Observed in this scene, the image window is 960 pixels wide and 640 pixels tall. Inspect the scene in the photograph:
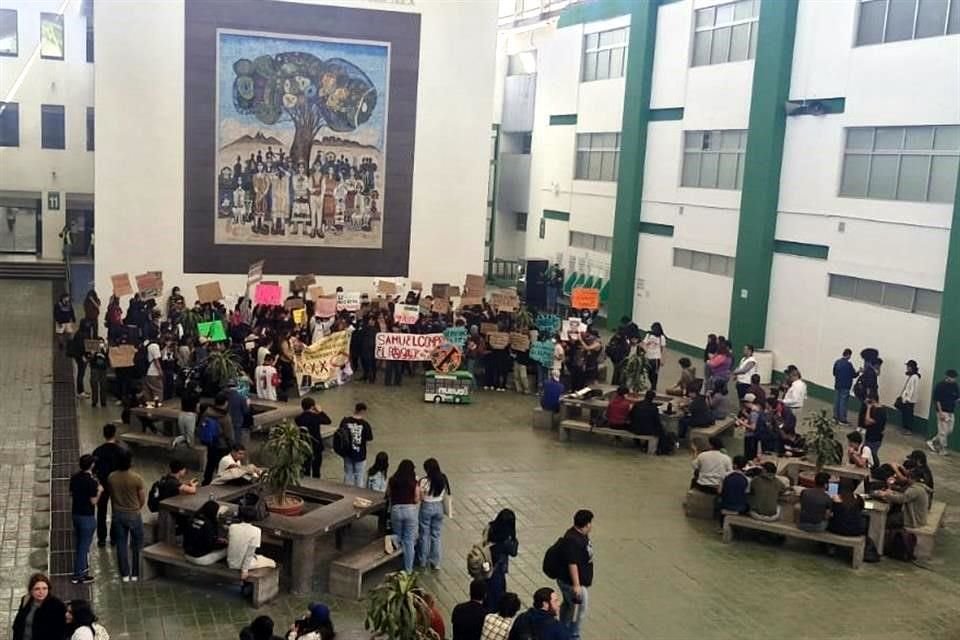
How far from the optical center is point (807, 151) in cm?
2181

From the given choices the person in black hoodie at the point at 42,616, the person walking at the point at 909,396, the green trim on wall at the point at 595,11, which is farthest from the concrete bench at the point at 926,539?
the green trim on wall at the point at 595,11

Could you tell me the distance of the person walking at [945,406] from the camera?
1677cm

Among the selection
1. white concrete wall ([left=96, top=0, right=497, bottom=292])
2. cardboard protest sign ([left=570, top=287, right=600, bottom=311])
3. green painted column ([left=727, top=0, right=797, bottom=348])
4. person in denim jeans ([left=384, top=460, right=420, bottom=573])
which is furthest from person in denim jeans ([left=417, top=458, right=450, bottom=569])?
green painted column ([left=727, top=0, right=797, bottom=348])

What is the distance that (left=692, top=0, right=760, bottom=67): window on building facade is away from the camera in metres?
23.7

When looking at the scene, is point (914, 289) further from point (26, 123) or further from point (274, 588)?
point (26, 123)

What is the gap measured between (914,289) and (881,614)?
1023 cm

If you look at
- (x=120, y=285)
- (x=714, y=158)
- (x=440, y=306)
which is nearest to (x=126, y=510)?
(x=120, y=285)

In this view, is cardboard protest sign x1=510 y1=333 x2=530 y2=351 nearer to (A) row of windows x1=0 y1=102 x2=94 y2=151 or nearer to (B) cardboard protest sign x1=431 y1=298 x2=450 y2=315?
(B) cardboard protest sign x1=431 y1=298 x2=450 y2=315

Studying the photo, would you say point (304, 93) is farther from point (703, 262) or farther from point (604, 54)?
point (604, 54)

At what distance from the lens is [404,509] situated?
32.9 ft

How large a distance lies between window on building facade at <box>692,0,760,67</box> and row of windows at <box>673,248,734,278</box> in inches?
194

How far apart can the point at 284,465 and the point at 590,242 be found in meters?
23.0

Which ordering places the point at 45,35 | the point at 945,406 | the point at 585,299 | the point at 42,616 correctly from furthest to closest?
the point at 45,35
the point at 585,299
the point at 945,406
the point at 42,616

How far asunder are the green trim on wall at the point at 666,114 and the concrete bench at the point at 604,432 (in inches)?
523
